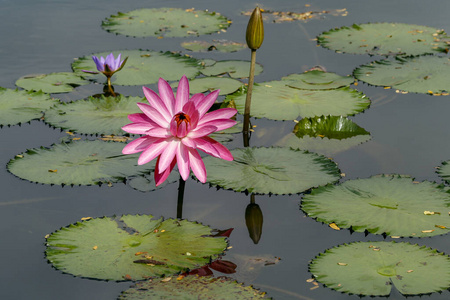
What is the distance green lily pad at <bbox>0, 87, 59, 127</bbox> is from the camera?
14.1ft

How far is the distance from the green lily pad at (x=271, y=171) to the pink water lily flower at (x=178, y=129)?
417 millimetres

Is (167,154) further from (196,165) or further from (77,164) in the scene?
(77,164)

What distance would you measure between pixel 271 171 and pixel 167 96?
775mm

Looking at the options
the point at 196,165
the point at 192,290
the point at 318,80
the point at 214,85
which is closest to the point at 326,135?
the point at 318,80

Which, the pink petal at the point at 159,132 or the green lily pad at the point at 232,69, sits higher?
the green lily pad at the point at 232,69

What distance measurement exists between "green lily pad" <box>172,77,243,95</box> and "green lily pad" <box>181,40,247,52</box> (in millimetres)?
695

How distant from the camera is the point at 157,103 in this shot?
10.0 feet

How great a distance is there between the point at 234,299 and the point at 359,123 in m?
2.00

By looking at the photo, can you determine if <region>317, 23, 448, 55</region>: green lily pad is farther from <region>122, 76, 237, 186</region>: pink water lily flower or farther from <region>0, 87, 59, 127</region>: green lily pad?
<region>122, 76, 237, 186</region>: pink water lily flower

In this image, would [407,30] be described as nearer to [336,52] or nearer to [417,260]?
[336,52]

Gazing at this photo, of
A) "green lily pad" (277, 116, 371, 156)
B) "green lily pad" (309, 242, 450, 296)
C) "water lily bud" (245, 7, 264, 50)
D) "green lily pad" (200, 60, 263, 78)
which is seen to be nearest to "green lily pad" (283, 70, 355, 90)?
"green lily pad" (200, 60, 263, 78)

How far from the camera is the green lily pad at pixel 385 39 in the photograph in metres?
5.43

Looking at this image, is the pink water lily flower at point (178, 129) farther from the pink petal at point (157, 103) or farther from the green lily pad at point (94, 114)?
the green lily pad at point (94, 114)

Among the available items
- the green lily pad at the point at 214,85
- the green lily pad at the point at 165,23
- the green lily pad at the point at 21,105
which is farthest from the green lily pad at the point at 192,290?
the green lily pad at the point at 165,23
